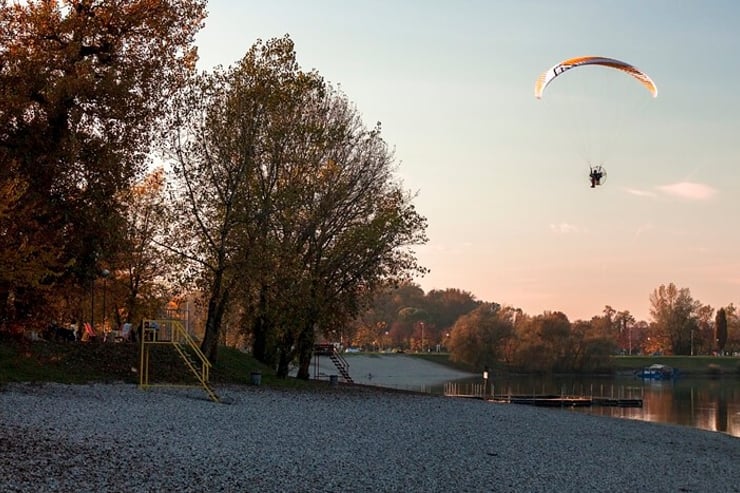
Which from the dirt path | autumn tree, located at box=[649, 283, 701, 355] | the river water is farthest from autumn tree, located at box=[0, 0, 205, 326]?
autumn tree, located at box=[649, 283, 701, 355]

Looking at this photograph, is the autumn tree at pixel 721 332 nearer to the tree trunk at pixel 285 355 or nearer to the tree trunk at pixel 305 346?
the tree trunk at pixel 305 346

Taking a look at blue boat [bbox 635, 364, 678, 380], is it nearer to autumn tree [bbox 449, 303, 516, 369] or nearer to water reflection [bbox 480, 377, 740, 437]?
autumn tree [bbox 449, 303, 516, 369]

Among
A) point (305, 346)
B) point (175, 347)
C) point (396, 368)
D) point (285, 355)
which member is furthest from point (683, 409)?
point (396, 368)

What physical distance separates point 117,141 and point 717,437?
2839 cm

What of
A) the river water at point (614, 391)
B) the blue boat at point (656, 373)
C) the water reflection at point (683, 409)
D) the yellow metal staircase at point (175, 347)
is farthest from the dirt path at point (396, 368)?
the yellow metal staircase at point (175, 347)

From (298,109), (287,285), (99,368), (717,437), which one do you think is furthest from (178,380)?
(717,437)

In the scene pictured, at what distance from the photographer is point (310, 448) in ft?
75.6

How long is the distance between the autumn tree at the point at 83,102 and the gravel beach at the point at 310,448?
5904 mm

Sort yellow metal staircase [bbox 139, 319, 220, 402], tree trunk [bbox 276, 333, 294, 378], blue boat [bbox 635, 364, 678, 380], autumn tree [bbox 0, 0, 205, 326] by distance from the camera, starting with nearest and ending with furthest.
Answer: autumn tree [bbox 0, 0, 205, 326]
yellow metal staircase [bbox 139, 319, 220, 402]
tree trunk [bbox 276, 333, 294, 378]
blue boat [bbox 635, 364, 678, 380]

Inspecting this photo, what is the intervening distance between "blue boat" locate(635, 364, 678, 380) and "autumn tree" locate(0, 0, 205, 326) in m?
109

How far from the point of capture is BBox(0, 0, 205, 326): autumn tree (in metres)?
29.1

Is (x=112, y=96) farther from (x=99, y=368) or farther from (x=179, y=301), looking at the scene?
(x=179, y=301)

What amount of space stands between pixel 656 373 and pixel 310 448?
390 feet

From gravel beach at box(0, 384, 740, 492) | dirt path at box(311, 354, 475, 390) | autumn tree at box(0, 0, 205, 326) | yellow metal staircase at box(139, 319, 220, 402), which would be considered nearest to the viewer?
gravel beach at box(0, 384, 740, 492)
